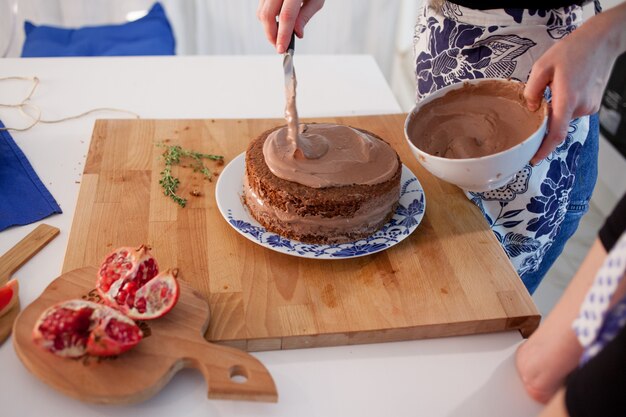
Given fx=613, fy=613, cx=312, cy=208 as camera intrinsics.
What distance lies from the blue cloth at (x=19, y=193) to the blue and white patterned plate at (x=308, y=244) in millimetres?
438

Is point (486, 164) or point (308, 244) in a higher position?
point (486, 164)

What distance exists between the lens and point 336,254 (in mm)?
1405

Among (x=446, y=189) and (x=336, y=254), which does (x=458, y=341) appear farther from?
(x=446, y=189)

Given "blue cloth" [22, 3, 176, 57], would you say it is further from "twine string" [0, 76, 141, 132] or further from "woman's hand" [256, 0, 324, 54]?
"woman's hand" [256, 0, 324, 54]

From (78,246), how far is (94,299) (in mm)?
240

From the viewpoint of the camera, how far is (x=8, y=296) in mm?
1242

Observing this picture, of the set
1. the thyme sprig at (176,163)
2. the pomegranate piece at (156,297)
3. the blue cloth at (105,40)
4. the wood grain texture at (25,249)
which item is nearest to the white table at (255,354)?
the wood grain texture at (25,249)

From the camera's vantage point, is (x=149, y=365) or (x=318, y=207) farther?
(x=318, y=207)

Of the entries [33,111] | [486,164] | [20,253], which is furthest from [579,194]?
[33,111]

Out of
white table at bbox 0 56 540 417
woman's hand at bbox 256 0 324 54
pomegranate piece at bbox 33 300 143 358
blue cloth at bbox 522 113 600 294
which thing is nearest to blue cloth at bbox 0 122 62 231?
white table at bbox 0 56 540 417

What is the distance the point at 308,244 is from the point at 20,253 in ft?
2.17

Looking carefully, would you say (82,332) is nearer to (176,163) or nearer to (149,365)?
(149,365)

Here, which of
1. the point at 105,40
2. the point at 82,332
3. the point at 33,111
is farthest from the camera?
the point at 105,40

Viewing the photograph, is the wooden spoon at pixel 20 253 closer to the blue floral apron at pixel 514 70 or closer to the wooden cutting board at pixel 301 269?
the wooden cutting board at pixel 301 269
